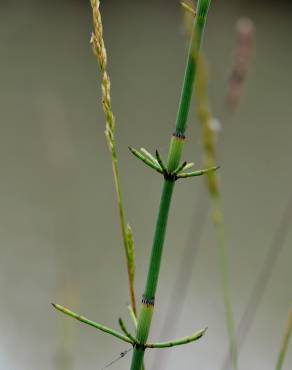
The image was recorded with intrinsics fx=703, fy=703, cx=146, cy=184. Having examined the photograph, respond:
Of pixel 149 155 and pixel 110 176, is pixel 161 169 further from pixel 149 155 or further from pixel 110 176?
pixel 110 176

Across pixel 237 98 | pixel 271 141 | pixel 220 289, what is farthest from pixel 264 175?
pixel 237 98

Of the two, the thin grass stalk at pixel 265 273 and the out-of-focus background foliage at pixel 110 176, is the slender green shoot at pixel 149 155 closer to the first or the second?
the out-of-focus background foliage at pixel 110 176

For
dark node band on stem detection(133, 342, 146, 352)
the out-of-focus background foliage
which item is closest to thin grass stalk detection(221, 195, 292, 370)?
the out-of-focus background foliage

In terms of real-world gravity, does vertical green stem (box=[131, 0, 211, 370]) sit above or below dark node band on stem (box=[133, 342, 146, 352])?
above

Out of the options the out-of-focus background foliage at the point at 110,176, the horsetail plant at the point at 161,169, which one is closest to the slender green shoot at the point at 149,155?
the horsetail plant at the point at 161,169

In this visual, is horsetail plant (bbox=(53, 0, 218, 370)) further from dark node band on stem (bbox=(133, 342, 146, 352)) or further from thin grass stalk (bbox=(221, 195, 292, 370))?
thin grass stalk (bbox=(221, 195, 292, 370))

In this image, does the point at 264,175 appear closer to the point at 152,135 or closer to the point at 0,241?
the point at 152,135

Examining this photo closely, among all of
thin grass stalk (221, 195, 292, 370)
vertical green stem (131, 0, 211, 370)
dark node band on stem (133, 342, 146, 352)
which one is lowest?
thin grass stalk (221, 195, 292, 370)

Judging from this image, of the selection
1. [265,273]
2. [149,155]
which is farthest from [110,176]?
[149,155]
